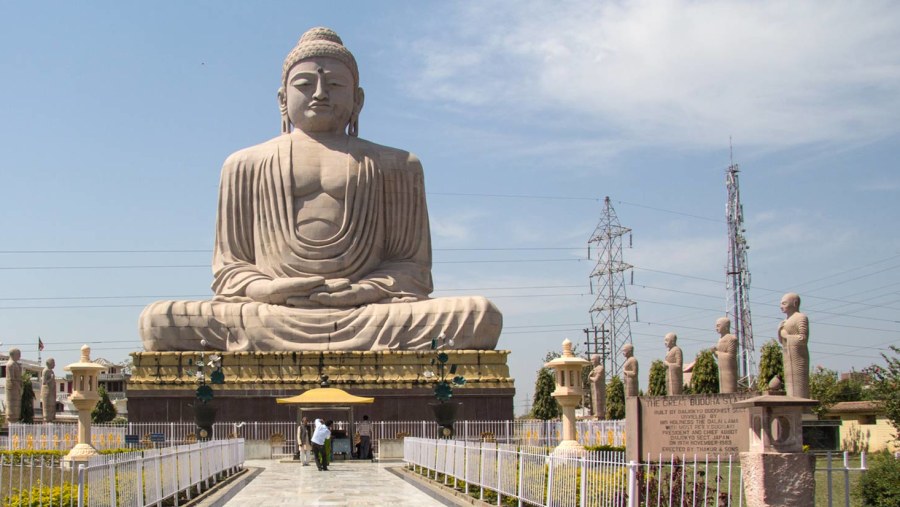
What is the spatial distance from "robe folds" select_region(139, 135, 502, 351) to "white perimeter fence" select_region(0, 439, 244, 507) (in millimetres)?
11582

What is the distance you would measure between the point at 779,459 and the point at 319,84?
24.5 metres

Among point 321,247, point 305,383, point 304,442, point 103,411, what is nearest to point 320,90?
point 321,247

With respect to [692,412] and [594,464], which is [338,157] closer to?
[692,412]

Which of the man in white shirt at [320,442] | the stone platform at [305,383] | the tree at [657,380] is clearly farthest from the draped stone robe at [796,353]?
the tree at [657,380]

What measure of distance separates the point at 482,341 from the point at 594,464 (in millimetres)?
18790

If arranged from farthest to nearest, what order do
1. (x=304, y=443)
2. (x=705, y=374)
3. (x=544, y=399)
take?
(x=544, y=399), (x=705, y=374), (x=304, y=443)

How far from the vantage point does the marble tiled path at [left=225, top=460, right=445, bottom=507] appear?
45.8ft

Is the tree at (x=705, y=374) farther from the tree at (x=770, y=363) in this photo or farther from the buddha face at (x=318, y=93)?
the buddha face at (x=318, y=93)

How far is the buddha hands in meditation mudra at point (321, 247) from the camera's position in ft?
93.6

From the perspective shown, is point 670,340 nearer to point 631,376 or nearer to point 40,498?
point 631,376

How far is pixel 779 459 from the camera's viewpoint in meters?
7.96

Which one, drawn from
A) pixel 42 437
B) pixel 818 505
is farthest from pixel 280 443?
pixel 818 505

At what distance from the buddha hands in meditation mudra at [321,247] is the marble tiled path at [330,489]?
7890mm

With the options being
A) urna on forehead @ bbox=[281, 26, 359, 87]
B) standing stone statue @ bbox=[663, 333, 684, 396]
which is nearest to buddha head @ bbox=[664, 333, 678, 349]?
standing stone statue @ bbox=[663, 333, 684, 396]
